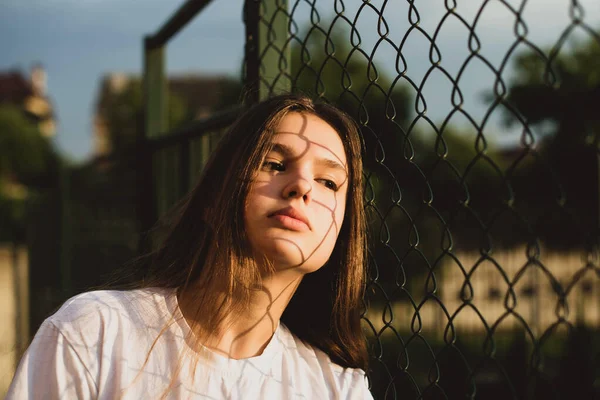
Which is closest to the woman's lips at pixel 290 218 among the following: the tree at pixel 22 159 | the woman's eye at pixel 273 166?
the woman's eye at pixel 273 166

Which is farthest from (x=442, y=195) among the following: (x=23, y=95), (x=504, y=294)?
(x=23, y=95)

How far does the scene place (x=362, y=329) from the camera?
5.84ft

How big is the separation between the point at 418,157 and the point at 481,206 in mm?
1159

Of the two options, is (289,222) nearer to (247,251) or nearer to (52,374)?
(247,251)

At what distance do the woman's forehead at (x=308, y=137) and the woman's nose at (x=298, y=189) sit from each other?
0.26ft

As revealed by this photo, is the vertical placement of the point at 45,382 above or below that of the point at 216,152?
below

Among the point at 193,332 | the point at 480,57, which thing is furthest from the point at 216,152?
the point at 480,57

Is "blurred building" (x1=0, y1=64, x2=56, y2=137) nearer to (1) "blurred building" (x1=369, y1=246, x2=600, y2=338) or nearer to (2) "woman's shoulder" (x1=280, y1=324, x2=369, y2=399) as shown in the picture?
(1) "blurred building" (x1=369, y1=246, x2=600, y2=338)

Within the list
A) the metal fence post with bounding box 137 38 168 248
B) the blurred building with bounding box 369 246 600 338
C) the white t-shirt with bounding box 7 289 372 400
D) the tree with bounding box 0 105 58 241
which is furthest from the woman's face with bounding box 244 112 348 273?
the tree with bounding box 0 105 58 241

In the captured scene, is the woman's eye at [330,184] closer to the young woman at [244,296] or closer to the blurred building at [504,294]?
the young woman at [244,296]

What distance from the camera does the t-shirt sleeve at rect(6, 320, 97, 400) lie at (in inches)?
53.1

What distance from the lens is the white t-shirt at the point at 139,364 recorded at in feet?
4.48

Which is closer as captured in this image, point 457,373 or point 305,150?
point 305,150

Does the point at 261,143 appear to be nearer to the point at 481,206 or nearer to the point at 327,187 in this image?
the point at 327,187
